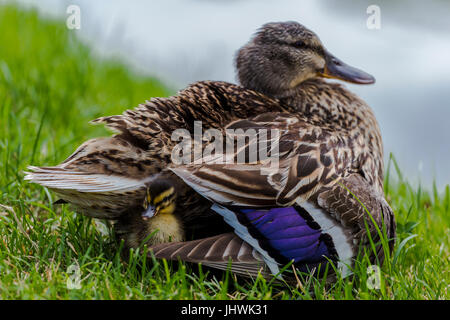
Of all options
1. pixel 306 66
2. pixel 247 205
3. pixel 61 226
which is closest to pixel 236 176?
pixel 247 205

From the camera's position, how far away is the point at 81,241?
2.54 m

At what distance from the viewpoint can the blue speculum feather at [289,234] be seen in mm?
2252

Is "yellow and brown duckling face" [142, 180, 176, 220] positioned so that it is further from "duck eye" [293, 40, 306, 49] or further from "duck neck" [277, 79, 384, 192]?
"duck eye" [293, 40, 306, 49]

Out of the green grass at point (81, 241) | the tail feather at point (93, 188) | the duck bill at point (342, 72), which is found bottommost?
the green grass at point (81, 241)

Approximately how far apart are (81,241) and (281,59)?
4.55 feet

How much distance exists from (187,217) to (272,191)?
0.42 m

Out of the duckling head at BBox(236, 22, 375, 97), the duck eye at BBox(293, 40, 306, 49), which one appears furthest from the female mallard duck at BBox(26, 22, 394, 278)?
the duck eye at BBox(293, 40, 306, 49)

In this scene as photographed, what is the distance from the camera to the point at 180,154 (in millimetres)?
2398

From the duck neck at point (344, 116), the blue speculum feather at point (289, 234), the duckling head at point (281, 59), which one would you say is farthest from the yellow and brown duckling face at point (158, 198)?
the duckling head at point (281, 59)

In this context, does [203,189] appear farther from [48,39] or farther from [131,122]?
[48,39]

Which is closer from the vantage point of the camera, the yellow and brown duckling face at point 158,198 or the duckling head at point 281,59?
the yellow and brown duckling face at point 158,198

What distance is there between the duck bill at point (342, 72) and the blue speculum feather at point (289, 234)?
1.14 meters

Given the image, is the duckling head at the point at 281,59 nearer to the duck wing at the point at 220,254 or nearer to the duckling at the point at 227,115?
the duckling at the point at 227,115

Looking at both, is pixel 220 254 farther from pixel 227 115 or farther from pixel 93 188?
pixel 227 115
